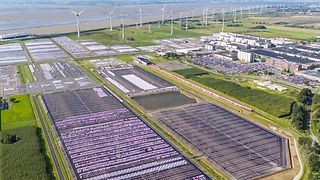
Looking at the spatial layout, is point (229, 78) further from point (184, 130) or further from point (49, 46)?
point (49, 46)

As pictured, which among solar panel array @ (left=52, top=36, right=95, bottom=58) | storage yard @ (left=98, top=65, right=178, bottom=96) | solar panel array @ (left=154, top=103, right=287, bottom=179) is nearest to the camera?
solar panel array @ (left=154, top=103, right=287, bottom=179)

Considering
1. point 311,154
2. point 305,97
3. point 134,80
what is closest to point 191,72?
point 134,80

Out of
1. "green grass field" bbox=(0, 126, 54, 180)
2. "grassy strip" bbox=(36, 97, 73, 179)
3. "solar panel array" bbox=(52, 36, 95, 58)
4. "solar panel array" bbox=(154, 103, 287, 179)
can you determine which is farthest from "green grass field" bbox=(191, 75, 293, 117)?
"solar panel array" bbox=(52, 36, 95, 58)

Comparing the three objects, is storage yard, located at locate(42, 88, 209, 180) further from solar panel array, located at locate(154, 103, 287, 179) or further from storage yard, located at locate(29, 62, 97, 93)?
storage yard, located at locate(29, 62, 97, 93)

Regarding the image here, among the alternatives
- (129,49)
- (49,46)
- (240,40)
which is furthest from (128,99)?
(240,40)

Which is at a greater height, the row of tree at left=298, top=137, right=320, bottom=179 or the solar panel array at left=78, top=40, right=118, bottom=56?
the solar panel array at left=78, top=40, right=118, bottom=56

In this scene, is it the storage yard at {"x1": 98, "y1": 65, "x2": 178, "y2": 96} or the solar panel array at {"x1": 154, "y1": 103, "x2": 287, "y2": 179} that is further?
the storage yard at {"x1": 98, "y1": 65, "x2": 178, "y2": 96}

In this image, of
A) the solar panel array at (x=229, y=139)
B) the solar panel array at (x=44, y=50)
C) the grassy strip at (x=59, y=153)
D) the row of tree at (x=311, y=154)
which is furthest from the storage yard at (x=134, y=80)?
the row of tree at (x=311, y=154)
